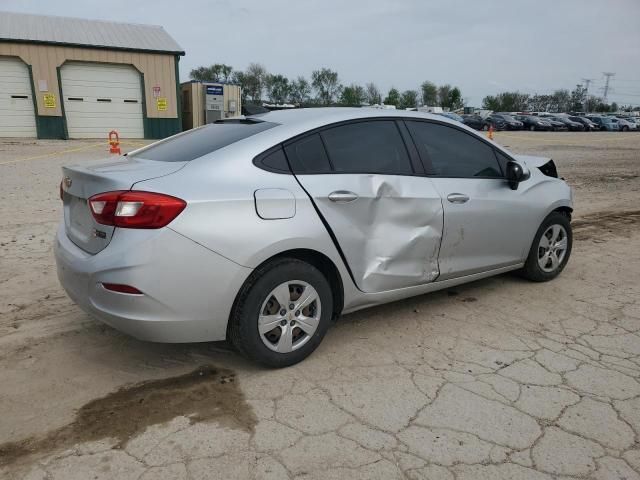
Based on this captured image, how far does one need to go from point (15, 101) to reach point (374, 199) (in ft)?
76.8

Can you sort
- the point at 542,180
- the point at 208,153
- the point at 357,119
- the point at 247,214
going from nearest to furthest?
the point at 247,214, the point at 208,153, the point at 357,119, the point at 542,180

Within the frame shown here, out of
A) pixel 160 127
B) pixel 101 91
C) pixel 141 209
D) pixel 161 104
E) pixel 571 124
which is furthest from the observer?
pixel 571 124

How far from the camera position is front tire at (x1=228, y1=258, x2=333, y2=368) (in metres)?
2.95

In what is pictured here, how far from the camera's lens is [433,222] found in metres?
3.71

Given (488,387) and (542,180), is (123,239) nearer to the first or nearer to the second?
(488,387)

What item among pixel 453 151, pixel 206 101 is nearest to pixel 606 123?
pixel 206 101

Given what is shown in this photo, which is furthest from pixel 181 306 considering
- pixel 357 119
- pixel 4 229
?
pixel 4 229

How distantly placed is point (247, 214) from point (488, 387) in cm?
173

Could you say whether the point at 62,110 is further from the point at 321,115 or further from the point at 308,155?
the point at 308,155

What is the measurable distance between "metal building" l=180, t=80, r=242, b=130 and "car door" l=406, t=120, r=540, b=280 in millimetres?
23628

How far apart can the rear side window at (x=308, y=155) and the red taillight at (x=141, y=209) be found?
2.55ft

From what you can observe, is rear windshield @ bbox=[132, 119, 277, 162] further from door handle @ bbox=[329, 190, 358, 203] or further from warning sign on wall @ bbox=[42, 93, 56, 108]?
warning sign on wall @ bbox=[42, 93, 56, 108]

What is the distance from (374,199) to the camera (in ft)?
11.2

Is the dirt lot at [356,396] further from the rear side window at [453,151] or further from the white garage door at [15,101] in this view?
the white garage door at [15,101]
